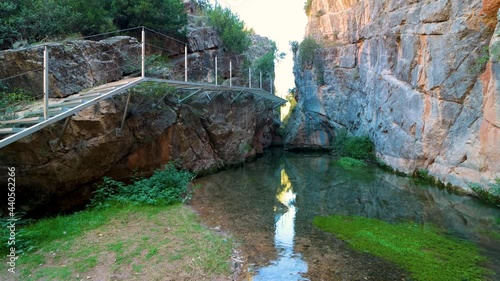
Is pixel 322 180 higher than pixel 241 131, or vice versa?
pixel 241 131

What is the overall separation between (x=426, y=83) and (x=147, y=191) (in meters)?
12.7

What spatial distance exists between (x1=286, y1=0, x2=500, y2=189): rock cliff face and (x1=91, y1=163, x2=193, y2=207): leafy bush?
10018 mm

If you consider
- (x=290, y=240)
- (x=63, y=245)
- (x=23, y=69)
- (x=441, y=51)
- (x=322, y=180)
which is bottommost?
(x=322, y=180)

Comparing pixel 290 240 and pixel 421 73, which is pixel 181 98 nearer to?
pixel 290 240

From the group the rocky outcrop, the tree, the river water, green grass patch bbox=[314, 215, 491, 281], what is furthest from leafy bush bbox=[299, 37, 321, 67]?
green grass patch bbox=[314, 215, 491, 281]

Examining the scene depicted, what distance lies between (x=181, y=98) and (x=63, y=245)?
8.14 m

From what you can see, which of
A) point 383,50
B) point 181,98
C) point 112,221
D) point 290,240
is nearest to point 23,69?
point 112,221

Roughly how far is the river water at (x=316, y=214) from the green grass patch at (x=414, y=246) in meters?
0.27

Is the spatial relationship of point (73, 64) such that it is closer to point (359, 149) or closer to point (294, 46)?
point (359, 149)

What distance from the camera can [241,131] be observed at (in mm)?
18156

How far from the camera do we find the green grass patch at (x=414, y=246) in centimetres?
518

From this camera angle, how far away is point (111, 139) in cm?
907

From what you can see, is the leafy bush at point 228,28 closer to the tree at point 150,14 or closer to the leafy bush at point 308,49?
the tree at point 150,14

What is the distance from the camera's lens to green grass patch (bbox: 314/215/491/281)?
17.0ft
